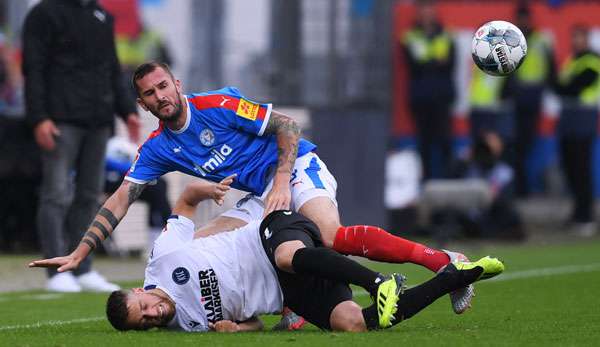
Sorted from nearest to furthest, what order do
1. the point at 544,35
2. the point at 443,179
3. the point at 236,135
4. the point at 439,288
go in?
the point at 439,288 < the point at 236,135 < the point at 443,179 < the point at 544,35

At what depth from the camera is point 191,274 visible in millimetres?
7438

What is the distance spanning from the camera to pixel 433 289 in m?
7.11

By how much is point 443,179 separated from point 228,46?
3.31 metres

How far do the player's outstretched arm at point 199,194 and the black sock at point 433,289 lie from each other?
1136 millimetres

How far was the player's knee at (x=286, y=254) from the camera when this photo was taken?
720 cm

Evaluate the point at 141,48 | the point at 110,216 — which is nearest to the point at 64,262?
the point at 110,216

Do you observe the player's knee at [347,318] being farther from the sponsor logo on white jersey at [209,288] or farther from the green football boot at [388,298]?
the sponsor logo on white jersey at [209,288]

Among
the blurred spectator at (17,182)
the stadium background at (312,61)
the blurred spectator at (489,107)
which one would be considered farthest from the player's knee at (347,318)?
the blurred spectator at (489,107)

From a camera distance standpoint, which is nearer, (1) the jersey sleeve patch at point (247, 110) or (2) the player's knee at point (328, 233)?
(2) the player's knee at point (328, 233)

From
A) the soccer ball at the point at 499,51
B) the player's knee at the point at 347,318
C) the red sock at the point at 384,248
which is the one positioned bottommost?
the player's knee at the point at 347,318

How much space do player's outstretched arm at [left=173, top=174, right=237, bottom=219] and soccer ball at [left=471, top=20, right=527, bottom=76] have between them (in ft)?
6.64

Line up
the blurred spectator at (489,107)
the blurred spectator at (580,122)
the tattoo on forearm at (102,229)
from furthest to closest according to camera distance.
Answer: the blurred spectator at (489,107) → the blurred spectator at (580,122) → the tattoo on forearm at (102,229)

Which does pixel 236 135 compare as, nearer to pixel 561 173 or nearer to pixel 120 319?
pixel 120 319

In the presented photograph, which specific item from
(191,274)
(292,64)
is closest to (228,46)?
(292,64)
